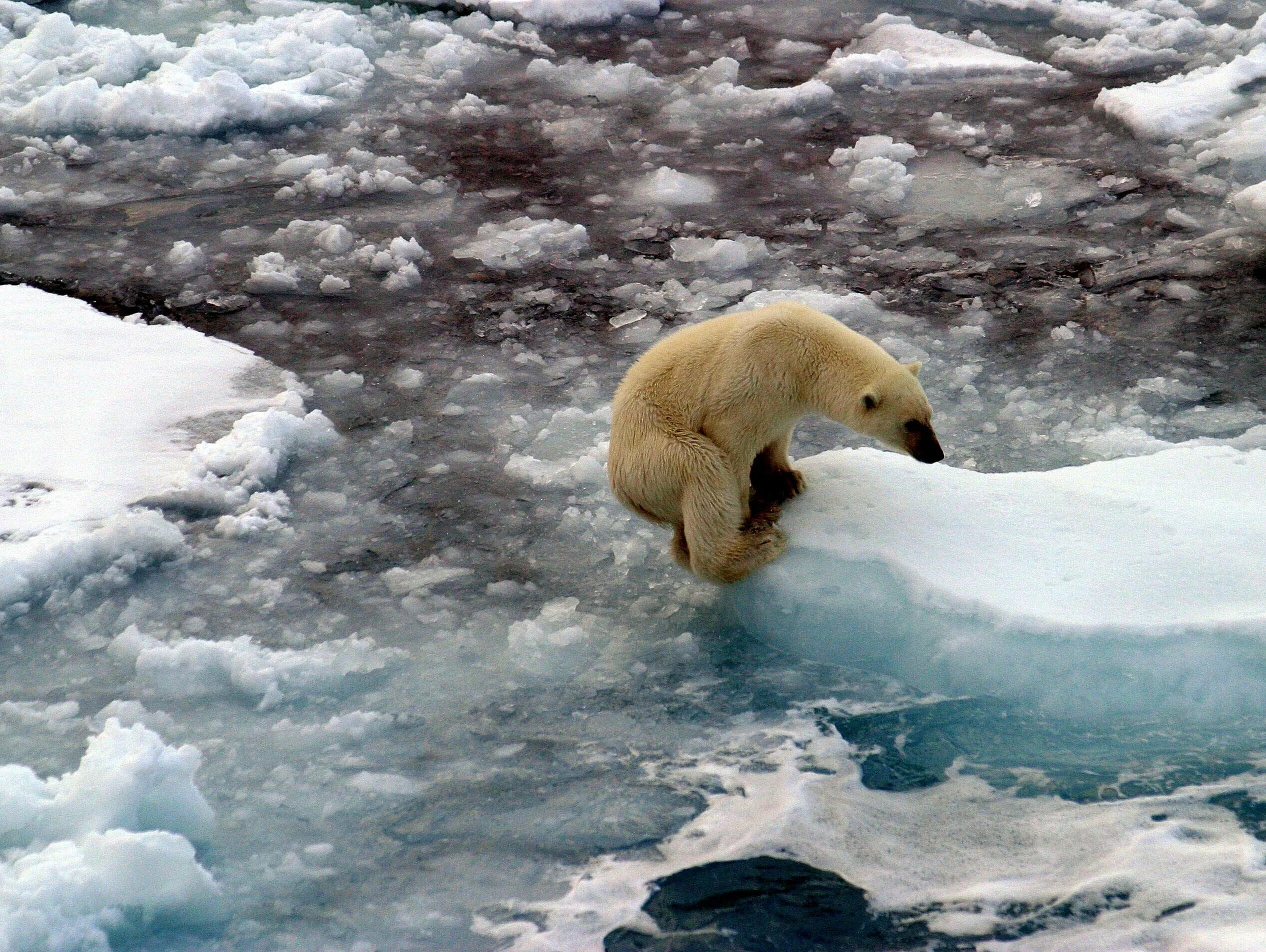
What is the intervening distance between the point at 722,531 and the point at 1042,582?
2.96 feet

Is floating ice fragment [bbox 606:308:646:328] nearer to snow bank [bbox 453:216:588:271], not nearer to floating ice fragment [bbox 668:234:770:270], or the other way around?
floating ice fragment [bbox 668:234:770:270]

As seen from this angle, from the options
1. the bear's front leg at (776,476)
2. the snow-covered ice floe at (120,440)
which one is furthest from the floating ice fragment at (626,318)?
the bear's front leg at (776,476)

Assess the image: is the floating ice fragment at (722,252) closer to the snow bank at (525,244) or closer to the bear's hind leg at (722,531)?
the snow bank at (525,244)

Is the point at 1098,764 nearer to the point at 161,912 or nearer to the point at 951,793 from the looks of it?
the point at 951,793

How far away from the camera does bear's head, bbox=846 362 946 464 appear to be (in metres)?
3.56

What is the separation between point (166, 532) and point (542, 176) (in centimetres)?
383

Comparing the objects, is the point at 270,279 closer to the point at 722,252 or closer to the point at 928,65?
the point at 722,252

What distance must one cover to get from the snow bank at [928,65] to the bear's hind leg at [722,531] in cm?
566

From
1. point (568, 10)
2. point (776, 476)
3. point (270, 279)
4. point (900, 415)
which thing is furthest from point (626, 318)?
point (568, 10)

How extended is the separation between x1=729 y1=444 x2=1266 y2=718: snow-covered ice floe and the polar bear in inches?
6.0

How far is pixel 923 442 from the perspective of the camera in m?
3.62

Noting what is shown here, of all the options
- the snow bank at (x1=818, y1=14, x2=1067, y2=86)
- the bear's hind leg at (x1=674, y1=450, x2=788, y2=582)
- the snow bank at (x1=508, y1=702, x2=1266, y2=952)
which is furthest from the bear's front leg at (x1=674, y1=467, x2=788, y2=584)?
the snow bank at (x1=818, y1=14, x2=1067, y2=86)

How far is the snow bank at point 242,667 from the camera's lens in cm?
346

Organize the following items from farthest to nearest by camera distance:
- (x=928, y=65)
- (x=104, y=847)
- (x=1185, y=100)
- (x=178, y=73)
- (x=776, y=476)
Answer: (x=928, y=65)
(x=178, y=73)
(x=1185, y=100)
(x=776, y=476)
(x=104, y=847)
